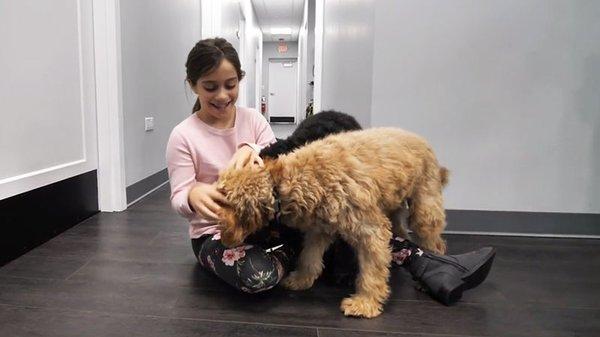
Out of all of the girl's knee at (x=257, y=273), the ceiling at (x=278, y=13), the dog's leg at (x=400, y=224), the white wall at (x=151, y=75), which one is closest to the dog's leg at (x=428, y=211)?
the dog's leg at (x=400, y=224)

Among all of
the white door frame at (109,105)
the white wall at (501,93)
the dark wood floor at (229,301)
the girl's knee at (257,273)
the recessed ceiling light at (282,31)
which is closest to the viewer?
the dark wood floor at (229,301)

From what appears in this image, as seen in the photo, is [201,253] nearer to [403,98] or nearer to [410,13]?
[403,98]

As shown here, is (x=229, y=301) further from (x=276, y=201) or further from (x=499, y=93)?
(x=499, y=93)

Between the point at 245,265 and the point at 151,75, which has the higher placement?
the point at 151,75

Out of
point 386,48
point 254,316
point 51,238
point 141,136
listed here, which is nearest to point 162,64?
point 141,136

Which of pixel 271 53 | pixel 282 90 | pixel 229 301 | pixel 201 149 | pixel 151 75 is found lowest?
pixel 229 301

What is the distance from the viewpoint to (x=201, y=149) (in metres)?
1.44

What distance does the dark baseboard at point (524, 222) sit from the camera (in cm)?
209

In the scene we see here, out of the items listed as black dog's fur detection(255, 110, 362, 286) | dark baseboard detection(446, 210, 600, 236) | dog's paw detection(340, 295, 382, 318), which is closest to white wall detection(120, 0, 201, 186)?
black dog's fur detection(255, 110, 362, 286)

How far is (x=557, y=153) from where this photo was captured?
205 cm

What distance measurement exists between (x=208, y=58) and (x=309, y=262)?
785 millimetres

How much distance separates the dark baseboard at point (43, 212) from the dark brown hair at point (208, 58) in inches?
38.0

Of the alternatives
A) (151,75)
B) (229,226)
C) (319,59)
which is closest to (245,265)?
(229,226)

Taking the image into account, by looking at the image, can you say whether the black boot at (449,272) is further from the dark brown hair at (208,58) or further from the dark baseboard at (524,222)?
the dark brown hair at (208,58)
